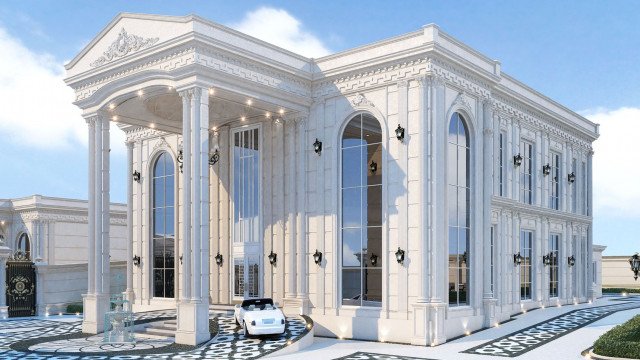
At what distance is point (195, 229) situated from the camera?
2181 centimetres

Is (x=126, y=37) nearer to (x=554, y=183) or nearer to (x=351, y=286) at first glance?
(x=351, y=286)

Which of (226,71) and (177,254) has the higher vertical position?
(226,71)

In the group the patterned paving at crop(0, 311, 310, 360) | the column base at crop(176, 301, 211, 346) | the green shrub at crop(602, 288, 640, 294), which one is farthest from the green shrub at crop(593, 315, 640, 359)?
the green shrub at crop(602, 288, 640, 294)

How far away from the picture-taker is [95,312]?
25.6 meters

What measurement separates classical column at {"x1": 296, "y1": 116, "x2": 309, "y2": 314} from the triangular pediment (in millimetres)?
6158

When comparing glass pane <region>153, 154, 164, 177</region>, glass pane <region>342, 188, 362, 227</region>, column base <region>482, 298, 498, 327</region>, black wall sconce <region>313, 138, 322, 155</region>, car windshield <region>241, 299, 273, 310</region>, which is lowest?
column base <region>482, 298, 498, 327</region>

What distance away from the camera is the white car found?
69.8ft

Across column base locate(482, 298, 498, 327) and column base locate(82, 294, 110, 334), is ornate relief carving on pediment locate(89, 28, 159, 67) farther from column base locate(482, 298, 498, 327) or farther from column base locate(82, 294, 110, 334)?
column base locate(482, 298, 498, 327)

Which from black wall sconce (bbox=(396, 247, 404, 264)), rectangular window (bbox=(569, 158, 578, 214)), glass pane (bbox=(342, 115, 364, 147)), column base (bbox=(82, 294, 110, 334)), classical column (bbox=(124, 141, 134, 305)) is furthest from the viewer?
rectangular window (bbox=(569, 158, 578, 214))

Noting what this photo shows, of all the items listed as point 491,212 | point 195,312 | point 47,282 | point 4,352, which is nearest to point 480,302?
point 491,212

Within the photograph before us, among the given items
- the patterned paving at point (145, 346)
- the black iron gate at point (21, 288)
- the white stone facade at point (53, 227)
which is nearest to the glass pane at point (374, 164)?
the patterned paving at point (145, 346)

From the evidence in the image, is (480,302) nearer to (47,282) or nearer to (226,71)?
(226,71)

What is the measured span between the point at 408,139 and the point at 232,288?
10.6 m

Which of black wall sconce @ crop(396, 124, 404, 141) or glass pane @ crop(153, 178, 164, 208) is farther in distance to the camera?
glass pane @ crop(153, 178, 164, 208)
